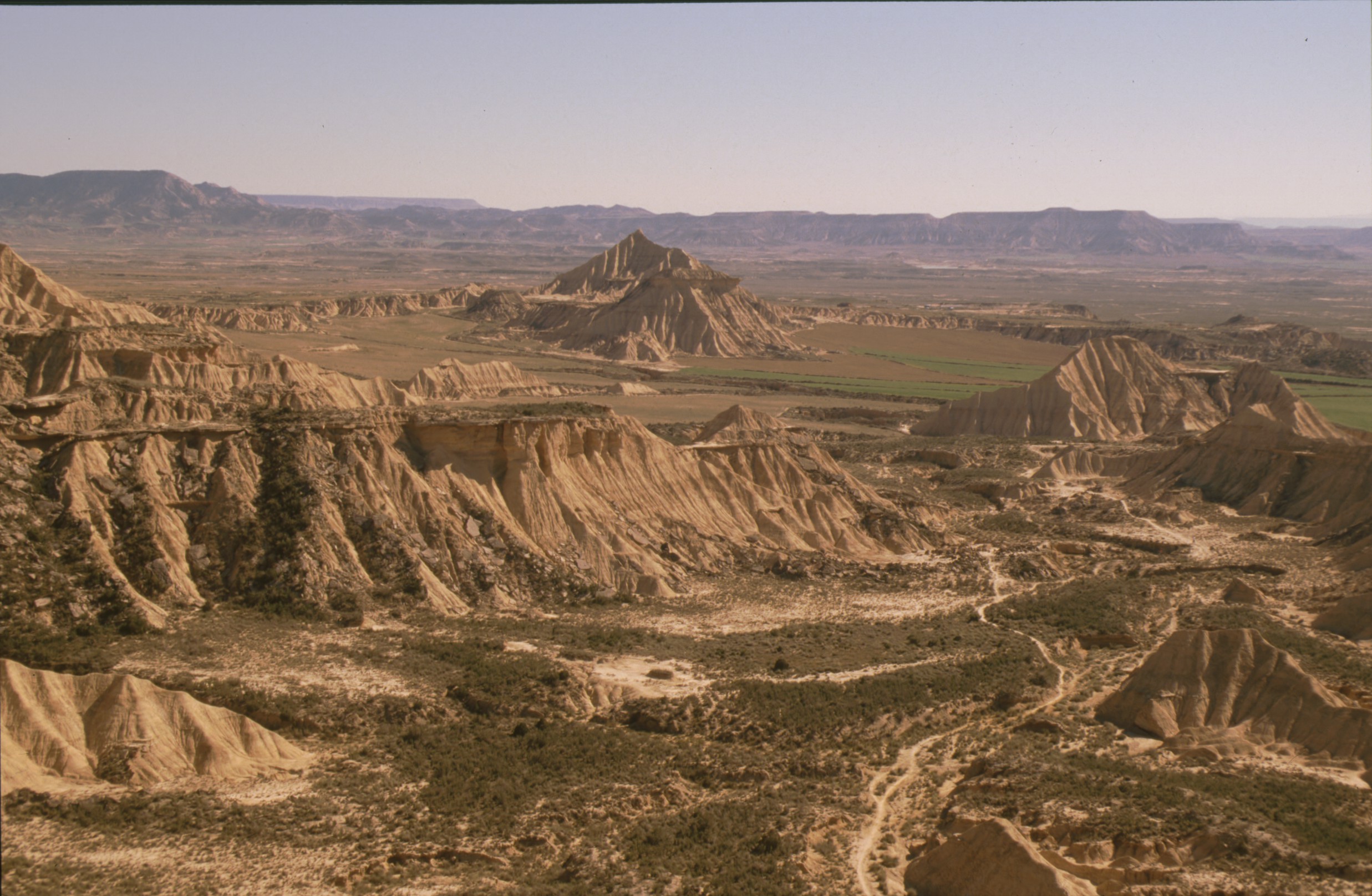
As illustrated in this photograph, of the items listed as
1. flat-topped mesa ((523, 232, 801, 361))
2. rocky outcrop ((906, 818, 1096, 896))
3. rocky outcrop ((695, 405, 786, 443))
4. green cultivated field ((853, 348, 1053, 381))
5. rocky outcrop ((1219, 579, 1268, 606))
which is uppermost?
flat-topped mesa ((523, 232, 801, 361))

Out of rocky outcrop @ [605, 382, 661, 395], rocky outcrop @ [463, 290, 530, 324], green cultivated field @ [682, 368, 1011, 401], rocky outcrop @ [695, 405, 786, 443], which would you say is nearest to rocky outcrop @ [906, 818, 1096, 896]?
rocky outcrop @ [695, 405, 786, 443]

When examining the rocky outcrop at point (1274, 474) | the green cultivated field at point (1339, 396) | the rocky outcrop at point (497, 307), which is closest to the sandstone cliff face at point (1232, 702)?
the rocky outcrop at point (1274, 474)

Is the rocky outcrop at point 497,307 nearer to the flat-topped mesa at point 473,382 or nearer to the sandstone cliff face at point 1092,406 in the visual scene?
the flat-topped mesa at point 473,382

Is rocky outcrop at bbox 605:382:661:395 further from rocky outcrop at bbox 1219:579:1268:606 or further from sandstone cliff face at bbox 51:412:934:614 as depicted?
rocky outcrop at bbox 1219:579:1268:606

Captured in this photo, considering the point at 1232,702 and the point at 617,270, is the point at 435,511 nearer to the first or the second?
the point at 1232,702

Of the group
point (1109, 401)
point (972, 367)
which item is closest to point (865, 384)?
point (972, 367)

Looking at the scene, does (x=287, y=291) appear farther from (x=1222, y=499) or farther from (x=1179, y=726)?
(x=1179, y=726)

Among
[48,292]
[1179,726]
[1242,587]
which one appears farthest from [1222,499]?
[48,292]
